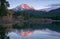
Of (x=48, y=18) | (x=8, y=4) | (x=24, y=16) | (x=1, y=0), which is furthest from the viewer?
Answer: (x=48, y=18)

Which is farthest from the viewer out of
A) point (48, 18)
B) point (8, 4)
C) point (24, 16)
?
point (48, 18)

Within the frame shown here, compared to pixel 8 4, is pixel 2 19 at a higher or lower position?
lower

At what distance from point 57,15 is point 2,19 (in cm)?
5517

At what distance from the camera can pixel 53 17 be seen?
97562 mm

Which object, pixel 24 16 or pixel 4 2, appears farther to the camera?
pixel 24 16

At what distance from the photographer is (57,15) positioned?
95938 mm

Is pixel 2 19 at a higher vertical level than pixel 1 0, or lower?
lower

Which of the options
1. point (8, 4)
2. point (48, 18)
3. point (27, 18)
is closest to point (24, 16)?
point (27, 18)

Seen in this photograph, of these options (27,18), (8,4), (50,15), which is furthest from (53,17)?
(8,4)

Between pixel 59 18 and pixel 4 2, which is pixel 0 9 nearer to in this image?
pixel 4 2

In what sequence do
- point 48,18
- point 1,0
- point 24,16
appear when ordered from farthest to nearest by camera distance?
point 48,18
point 24,16
point 1,0

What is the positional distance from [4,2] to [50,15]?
58.9m

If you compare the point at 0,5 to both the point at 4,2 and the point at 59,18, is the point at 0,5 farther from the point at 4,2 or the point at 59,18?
the point at 59,18

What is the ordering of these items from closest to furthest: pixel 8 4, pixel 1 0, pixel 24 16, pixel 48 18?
pixel 1 0, pixel 8 4, pixel 24 16, pixel 48 18
